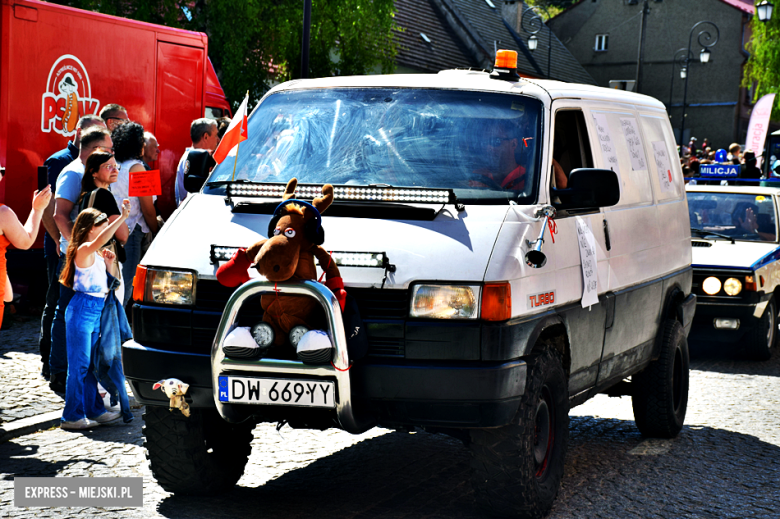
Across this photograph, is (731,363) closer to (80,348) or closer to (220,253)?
(80,348)

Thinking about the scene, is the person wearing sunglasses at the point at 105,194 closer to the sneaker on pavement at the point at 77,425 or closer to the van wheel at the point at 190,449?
the sneaker on pavement at the point at 77,425

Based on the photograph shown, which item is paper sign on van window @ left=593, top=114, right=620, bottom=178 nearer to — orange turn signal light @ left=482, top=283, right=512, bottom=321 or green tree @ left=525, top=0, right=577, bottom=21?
orange turn signal light @ left=482, top=283, right=512, bottom=321

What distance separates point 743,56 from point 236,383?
5968cm

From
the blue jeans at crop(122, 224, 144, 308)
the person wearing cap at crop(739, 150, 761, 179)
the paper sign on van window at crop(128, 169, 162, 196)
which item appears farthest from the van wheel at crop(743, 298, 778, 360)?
the person wearing cap at crop(739, 150, 761, 179)

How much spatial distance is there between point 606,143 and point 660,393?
1.87m

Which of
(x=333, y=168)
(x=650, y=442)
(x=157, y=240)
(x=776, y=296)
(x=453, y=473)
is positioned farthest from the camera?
(x=776, y=296)

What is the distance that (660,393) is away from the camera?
691cm

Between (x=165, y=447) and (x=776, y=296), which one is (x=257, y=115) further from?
(x=776, y=296)

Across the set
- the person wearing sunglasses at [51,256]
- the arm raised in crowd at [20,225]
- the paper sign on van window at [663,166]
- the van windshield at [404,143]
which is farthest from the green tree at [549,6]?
the van windshield at [404,143]

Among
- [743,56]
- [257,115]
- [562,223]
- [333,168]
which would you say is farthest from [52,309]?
[743,56]

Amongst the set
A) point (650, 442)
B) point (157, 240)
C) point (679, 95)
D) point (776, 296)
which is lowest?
point (650, 442)

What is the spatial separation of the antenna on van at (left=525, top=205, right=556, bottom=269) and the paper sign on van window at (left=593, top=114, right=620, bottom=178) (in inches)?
47.9

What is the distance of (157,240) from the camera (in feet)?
16.3

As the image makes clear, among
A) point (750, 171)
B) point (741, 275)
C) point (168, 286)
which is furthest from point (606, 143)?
point (750, 171)
